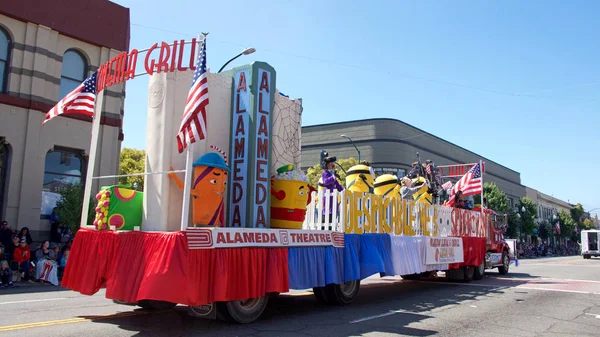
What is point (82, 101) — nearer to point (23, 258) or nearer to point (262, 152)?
point (262, 152)

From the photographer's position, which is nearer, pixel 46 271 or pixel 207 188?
pixel 207 188

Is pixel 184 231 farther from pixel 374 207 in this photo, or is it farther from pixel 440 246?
pixel 440 246

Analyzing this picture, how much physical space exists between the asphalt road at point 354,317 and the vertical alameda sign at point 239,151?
1.90 meters

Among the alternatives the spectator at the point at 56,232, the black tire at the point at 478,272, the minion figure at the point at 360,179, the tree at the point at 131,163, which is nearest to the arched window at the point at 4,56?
the spectator at the point at 56,232

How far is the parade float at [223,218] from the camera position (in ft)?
21.7

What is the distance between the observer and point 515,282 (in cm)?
1527

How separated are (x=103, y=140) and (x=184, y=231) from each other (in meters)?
15.9

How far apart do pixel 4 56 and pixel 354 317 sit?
17366mm

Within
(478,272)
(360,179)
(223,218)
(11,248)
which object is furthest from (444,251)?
(11,248)

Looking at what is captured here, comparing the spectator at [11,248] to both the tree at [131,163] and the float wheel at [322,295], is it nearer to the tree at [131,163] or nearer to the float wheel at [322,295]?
the float wheel at [322,295]

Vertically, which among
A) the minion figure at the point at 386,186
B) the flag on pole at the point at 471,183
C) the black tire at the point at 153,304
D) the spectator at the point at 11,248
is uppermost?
the flag on pole at the point at 471,183

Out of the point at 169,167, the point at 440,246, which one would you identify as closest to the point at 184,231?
the point at 169,167

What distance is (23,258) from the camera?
47.7 feet

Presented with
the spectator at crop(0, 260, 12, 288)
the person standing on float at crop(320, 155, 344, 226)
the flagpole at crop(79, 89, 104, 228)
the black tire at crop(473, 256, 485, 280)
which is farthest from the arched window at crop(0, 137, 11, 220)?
the black tire at crop(473, 256, 485, 280)
